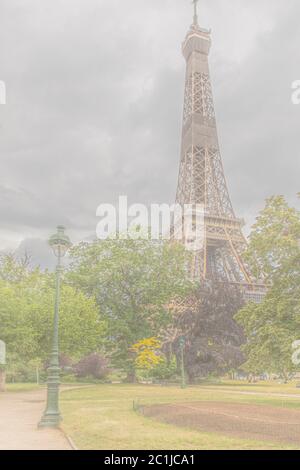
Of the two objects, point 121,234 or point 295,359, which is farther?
point 121,234

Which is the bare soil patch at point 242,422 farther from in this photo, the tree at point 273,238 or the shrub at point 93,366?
the shrub at point 93,366

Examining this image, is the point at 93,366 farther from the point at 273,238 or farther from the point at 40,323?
the point at 273,238

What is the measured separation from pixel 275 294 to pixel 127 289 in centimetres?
2614

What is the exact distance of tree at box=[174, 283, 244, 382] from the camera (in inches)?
1700

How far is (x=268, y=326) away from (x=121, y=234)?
3012 centimetres

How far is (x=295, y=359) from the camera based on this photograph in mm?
19938

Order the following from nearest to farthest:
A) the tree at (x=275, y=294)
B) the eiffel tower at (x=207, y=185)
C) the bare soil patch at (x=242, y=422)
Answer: the bare soil patch at (x=242, y=422), the tree at (x=275, y=294), the eiffel tower at (x=207, y=185)

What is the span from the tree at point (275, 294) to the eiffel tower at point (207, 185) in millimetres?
35997

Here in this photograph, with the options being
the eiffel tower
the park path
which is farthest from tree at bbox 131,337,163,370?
the park path

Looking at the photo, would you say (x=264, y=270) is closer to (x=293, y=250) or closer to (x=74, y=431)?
(x=293, y=250)

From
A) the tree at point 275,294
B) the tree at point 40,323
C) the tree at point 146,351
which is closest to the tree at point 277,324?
the tree at point 275,294

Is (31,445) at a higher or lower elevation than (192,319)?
lower

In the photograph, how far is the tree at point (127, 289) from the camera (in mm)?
46281
